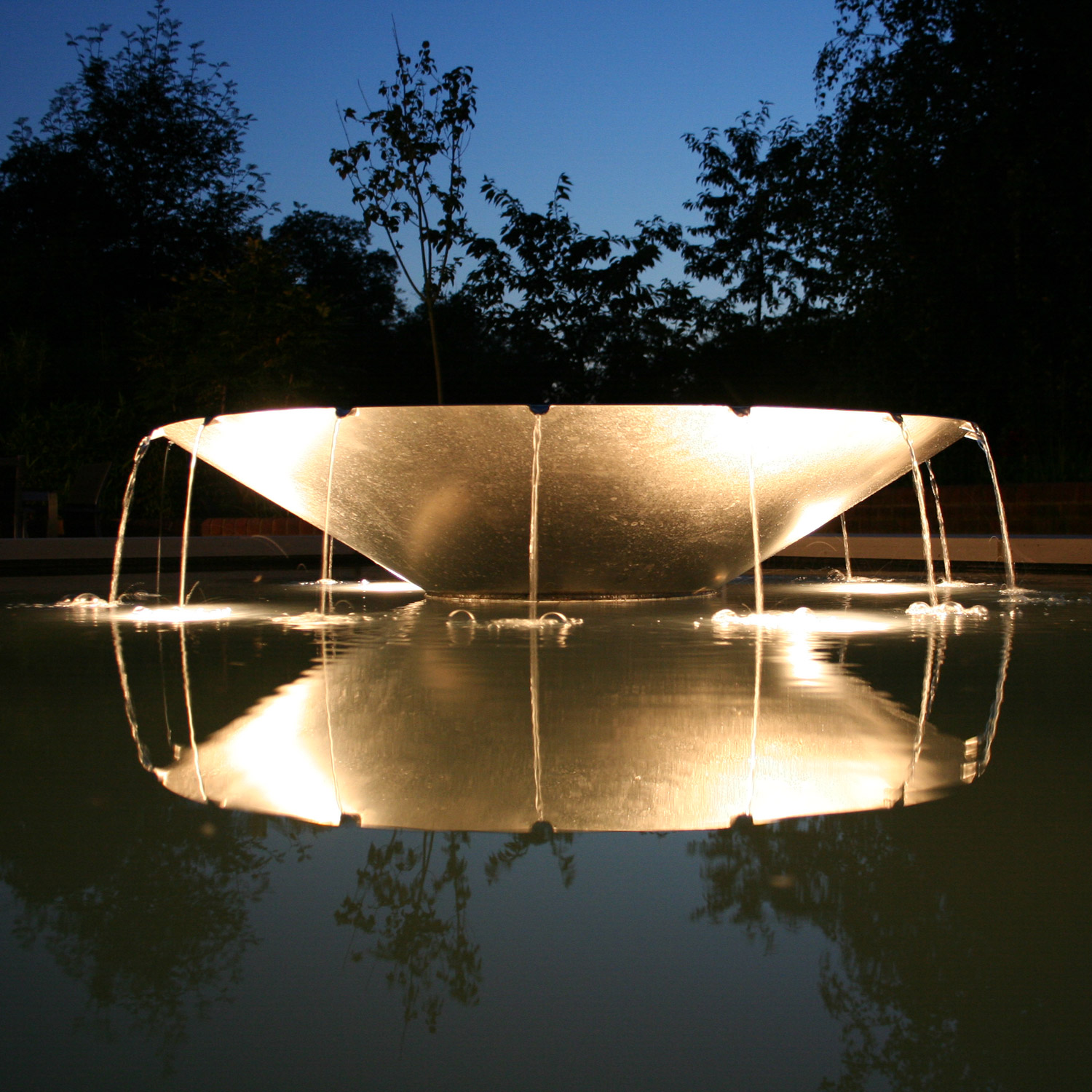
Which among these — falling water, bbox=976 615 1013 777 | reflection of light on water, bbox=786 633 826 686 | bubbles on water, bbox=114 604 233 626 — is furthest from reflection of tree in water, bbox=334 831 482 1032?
bubbles on water, bbox=114 604 233 626

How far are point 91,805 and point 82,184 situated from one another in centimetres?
3512

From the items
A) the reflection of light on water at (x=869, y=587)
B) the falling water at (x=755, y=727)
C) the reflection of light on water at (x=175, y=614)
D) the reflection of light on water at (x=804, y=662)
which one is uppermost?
the falling water at (x=755, y=727)

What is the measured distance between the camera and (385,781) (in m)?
2.59

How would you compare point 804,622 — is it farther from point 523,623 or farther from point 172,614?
point 172,614

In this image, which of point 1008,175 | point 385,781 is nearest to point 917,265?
point 1008,175

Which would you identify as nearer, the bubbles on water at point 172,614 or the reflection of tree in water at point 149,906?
the reflection of tree in water at point 149,906

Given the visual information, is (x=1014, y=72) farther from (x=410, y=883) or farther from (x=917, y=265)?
(x=410, y=883)

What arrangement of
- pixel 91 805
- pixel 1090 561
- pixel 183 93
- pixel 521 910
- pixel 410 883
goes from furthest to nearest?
pixel 183 93, pixel 1090 561, pixel 91 805, pixel 410 883, pixel 521 910

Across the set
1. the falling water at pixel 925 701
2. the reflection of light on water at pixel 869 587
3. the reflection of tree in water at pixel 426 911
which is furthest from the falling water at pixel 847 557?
the reflection of tree in water at pixel 426 911

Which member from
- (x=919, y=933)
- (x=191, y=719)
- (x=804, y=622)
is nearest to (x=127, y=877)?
(x=919, y=933)

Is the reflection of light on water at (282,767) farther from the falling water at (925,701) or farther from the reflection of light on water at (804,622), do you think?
the reflection of light on water at (804,622)

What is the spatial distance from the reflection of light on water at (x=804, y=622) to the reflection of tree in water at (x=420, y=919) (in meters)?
3.97

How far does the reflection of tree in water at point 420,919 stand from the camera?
5.01 feet

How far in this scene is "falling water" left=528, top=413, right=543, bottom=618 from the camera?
6.13 metres
